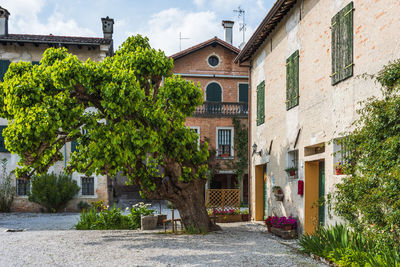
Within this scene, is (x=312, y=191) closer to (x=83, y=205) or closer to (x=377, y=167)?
(x=377, y=167)

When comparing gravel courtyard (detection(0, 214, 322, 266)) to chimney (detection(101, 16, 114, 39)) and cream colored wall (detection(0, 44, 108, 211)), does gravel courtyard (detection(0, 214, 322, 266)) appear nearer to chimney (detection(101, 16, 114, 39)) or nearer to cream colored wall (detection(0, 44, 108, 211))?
cream colored wall (detection(0, 44, 108, 211))

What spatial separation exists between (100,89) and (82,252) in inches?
131

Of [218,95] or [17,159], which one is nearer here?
[17,159]

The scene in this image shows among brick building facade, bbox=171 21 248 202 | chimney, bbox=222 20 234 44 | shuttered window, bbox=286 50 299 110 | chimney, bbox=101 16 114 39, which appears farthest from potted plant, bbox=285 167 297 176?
chimney, bbox=222 20 234 44

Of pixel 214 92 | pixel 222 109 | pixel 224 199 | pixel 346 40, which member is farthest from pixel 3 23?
pixel 346 40

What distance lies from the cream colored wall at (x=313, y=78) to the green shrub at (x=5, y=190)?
37.8 ft

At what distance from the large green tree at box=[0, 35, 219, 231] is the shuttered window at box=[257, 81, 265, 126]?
318 cm

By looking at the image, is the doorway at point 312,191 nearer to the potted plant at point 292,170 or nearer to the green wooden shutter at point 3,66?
the potted plant at point 292,170

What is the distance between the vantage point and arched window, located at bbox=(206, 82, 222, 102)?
70.3 ft

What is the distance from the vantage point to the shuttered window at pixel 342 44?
709cm

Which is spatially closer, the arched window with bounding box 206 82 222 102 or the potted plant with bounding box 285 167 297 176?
the potted plant with bounding box 285 167 297 176

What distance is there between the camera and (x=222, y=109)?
68.8 feet

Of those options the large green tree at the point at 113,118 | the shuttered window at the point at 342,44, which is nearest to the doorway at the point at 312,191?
the shuttered window at the point at 342,44

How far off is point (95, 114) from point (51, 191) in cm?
1063
